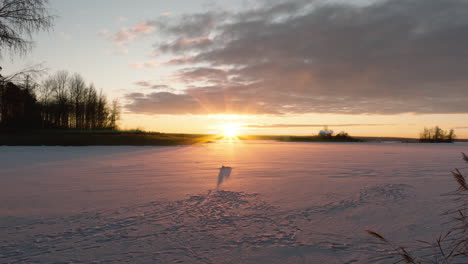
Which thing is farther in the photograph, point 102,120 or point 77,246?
point 102,120

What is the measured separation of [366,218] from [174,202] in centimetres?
301

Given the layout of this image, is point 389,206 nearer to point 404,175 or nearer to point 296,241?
point 296,241

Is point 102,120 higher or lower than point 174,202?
higher

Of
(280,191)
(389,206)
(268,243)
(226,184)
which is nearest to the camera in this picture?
(268,243)

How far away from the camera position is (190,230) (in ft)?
11.7

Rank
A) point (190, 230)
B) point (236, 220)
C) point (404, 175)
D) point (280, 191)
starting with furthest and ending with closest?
point (404, 175), point (280, 191), point (236, 220), point (190, 230)

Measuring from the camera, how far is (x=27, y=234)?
11.0 feet

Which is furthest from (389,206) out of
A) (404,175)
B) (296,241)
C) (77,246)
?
(77,246)

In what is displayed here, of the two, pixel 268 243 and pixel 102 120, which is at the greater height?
pixel 102 120

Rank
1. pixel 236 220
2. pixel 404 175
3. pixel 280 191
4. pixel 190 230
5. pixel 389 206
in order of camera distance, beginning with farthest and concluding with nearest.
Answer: pixel 404 175
pixel 280 191
pixel 389 206
pixel 236 220
pixel 190 230

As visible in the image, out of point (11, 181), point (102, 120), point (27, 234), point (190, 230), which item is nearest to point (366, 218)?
point (190, 230)

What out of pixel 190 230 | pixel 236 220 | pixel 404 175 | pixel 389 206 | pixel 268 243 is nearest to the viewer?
pixel 268 243

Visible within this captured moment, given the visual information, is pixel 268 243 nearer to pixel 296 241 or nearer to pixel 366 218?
pixel 296 241

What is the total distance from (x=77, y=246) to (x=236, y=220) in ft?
6.35
